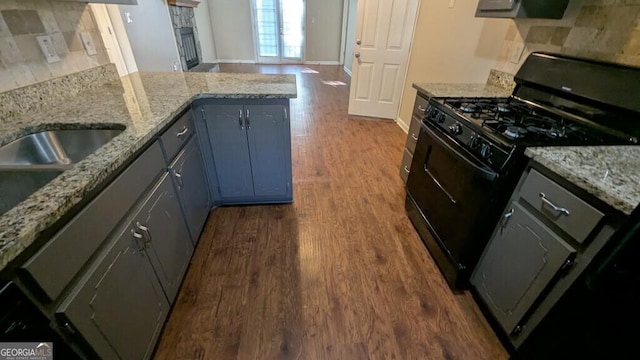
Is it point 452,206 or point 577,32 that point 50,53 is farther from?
point 577,32

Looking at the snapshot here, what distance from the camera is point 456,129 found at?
4.73ft

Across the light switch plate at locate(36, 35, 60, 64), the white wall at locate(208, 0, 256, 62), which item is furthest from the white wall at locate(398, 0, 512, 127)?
the white wall at locate(208, 0, 256, 62)

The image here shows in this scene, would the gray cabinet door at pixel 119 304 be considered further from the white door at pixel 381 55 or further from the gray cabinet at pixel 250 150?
the white door at pixel 381 55

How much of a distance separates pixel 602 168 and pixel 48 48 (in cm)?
256

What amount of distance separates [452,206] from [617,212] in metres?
0.69

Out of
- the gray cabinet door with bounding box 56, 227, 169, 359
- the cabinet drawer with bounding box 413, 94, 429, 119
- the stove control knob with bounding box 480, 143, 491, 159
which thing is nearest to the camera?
the gray cabinet door with bounding box 56, 227, 169, 359

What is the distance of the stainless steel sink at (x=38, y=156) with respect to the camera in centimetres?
92

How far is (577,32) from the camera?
155 cm

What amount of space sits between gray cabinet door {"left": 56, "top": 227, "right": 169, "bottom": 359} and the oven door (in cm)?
150

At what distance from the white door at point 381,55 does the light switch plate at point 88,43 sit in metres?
2.94

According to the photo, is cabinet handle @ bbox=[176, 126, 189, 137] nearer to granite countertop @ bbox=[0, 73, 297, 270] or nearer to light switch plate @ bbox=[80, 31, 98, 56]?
granite countertop @ bbox=[0, 73, 297, 270]

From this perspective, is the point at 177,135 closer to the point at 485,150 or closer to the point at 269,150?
the point at 269,150

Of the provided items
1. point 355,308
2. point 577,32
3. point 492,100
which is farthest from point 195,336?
point 577,32

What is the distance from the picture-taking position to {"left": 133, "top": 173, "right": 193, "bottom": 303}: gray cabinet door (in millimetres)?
1113
